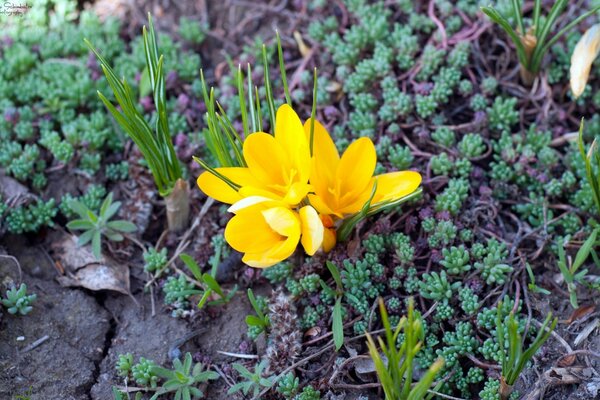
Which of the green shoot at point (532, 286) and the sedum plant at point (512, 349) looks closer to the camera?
the sedum plant at point (512, 349)

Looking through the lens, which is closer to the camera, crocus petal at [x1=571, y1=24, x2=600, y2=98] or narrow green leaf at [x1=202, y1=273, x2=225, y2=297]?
narrow green leaf at [x1=202, y1=273, x2=225, y2=297]

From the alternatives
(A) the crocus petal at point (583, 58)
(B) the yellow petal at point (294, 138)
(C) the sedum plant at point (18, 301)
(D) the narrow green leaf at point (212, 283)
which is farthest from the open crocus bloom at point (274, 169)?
(A) the crocus petal at point (583, 58)

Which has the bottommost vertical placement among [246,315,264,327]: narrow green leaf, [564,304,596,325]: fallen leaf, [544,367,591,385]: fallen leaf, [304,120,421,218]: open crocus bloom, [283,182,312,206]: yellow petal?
[544,367,591,385]: fallen leaf

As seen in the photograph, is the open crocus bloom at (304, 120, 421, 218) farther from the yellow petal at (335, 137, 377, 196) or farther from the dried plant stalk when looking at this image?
the dried plant stalk

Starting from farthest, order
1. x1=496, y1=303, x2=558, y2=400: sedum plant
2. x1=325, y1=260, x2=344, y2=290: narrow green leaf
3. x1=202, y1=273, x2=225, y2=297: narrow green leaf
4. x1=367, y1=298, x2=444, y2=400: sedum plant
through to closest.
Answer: x1=202, y1=273, x2=225, y2=297: narrow green leaf, x1=325, y1=260, x2=344, y2=290: narrow green leaf, x1=496, y1=303, x2=558, y2=400: sedum plant, x1=367, y1=298, x2=444, y2=400: sedum plant

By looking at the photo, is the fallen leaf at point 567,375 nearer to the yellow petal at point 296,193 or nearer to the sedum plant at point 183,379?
the yellow petal at point 296,193

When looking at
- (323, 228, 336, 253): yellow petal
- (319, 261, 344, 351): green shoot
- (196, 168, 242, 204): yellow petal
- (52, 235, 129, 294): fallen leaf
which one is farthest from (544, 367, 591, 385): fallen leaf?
(52, 235, 129, 294): fallen leaf

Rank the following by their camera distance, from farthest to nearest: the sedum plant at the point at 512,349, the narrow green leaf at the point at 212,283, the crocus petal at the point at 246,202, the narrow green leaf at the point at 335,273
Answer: the narrow green leaf at the point at 212,283, the narrow green leaf at the point at 335,273, the crocus petal at the point at 246,202, the sedum plant at the point at 512,349
